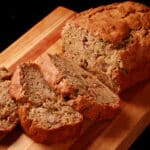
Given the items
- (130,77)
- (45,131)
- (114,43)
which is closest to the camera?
(45,131)

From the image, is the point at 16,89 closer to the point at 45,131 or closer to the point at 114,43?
the point at 45,131

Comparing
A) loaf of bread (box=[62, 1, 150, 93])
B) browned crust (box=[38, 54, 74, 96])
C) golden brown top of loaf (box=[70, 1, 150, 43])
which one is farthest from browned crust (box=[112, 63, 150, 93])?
browned crust (box=[38, 54, 74, 96])

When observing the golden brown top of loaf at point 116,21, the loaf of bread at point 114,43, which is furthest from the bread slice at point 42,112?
the golden brown top of loaf at point 116,21

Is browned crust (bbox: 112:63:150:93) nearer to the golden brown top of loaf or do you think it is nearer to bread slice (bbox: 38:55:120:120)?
bread slice (bbox: 38:55:120:120)

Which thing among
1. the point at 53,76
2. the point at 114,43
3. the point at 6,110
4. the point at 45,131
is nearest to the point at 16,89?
the point at 6,110

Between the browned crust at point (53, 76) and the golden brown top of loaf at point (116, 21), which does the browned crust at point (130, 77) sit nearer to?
the golden brown top of loaf at point (116, 21)

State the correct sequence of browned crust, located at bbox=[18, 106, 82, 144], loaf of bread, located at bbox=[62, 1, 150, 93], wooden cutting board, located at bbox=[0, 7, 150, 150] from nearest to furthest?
browned crust, located at bbox=[18, 106, 82, 144]
wooden cutting board, located at bbox=[0, 7, 150, 150]
loaf of bread, located at bbox=[62, 1, 150, 93]

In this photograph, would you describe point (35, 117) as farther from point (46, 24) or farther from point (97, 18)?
point (46, 24)
